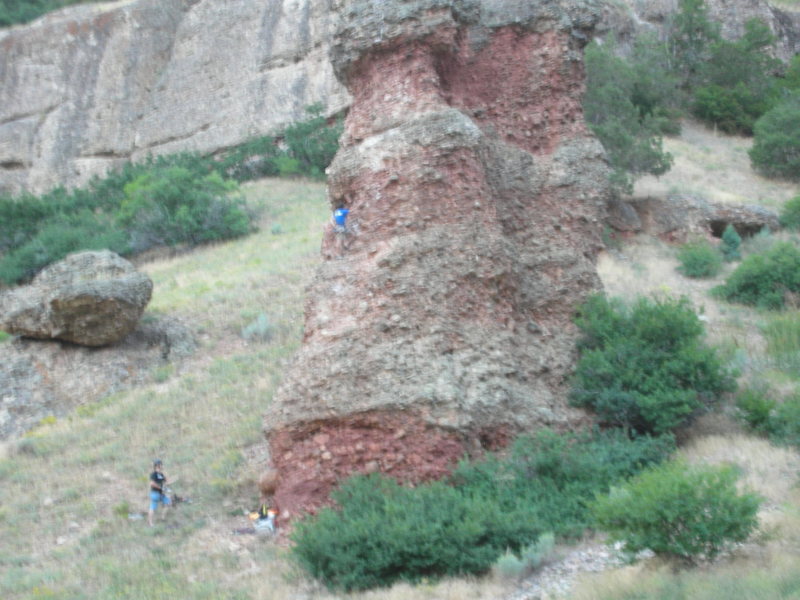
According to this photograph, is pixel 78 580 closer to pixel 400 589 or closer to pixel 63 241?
pixel 400 589

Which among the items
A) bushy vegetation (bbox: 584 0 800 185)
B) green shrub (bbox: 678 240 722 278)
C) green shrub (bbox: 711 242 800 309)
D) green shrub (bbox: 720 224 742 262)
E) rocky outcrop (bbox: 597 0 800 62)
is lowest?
green shrub (bbox: 711 242 800 309)

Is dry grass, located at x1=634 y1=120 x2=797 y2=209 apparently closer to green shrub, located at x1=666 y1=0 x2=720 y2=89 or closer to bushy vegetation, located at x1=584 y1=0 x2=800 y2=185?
bushy vegetation, located at x1=584 y1=0 x2=800 y2=185

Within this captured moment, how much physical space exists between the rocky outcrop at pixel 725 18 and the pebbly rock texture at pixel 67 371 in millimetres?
26503

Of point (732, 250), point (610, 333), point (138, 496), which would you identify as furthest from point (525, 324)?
point (732, 250)

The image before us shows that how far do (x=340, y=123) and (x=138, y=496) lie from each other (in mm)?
25860

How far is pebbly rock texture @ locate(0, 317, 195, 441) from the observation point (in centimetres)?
1578

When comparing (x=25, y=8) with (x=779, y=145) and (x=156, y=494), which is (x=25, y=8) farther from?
(x=156, y=494)

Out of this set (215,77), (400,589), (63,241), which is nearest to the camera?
(400,589)

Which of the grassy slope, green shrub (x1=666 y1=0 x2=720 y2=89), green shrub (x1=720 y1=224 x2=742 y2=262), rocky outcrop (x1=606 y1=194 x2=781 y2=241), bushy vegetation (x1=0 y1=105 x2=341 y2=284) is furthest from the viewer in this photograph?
green shrub (x1=666 y1=0 x2=720 y2=89)

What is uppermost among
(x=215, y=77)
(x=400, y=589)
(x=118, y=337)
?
(x=215, y=77)

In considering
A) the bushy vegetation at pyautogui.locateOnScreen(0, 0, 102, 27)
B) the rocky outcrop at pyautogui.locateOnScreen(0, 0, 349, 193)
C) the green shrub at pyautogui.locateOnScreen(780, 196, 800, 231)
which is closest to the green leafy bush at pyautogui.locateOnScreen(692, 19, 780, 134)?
the green shrub at pyautogui.locateOnScreen(780, 196, 800, 231)

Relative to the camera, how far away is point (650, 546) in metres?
7.23

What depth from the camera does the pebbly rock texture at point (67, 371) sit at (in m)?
15.8

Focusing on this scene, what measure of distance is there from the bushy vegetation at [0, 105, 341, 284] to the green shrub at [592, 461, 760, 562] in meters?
22.0
